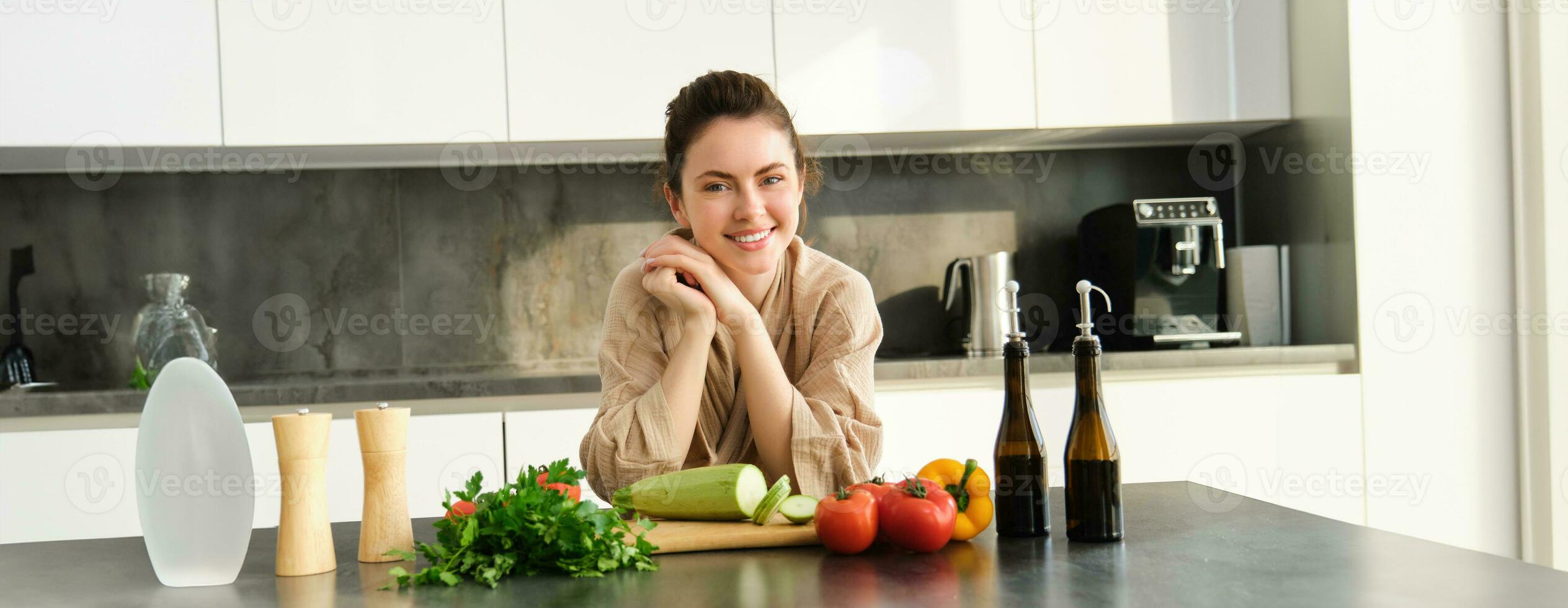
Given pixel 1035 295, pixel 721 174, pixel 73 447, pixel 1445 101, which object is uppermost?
pixel 1445 101

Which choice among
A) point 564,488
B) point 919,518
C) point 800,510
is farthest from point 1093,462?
point 564,488

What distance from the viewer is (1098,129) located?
9.91 ft

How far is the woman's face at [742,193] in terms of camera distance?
62.1 inches

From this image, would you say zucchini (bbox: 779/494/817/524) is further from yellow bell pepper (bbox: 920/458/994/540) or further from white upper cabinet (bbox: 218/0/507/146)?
white upper cabinet (bbox: 218/0/507/146)

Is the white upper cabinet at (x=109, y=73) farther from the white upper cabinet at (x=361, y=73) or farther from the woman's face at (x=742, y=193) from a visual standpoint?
the woman's face at (x=742, y=193)

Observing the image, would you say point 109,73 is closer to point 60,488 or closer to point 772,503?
point 60,488

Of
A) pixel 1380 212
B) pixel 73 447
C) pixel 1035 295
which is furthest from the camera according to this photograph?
pixel 1035 295

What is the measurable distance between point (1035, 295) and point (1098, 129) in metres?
0.55

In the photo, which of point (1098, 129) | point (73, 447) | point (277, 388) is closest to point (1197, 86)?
point (1098, 129)

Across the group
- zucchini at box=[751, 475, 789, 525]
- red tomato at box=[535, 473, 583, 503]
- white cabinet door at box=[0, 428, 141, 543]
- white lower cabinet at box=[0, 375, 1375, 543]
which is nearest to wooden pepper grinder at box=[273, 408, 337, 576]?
red tomato at box=[535, 473, 583, 503]

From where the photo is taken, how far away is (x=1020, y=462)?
1.13 metres

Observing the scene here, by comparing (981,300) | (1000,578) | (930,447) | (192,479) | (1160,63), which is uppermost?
(1160,63)

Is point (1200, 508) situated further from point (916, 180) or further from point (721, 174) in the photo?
point (916, 180)

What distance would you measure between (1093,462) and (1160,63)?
2123 millimetres
